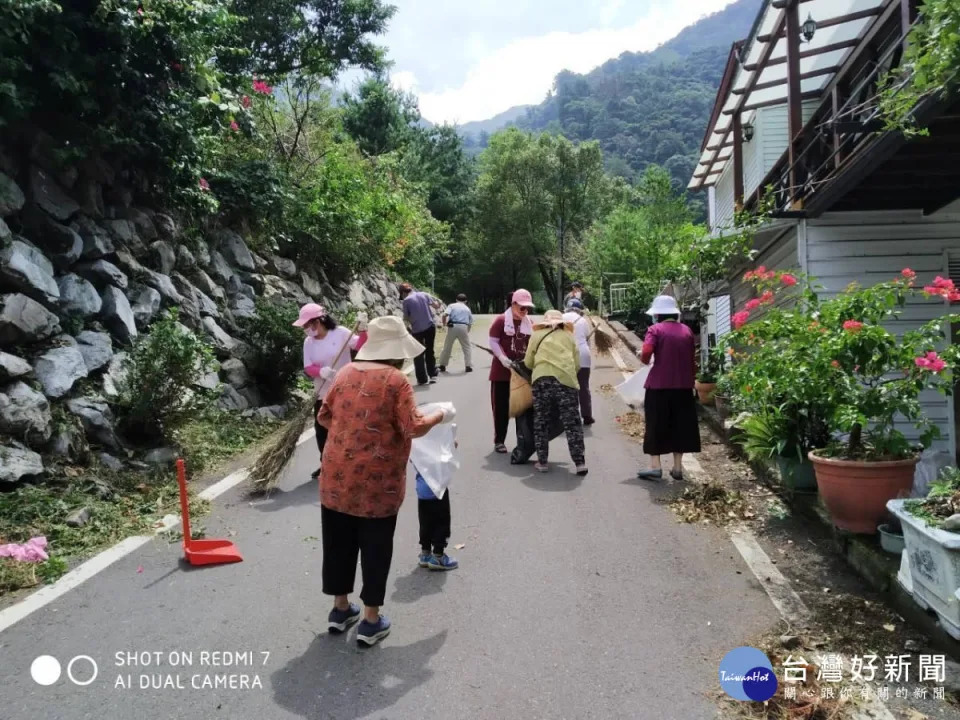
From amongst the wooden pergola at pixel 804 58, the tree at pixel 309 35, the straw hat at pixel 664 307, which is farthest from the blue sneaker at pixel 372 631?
the tree at pixel 309 35

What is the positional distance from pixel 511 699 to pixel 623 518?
2933 mm

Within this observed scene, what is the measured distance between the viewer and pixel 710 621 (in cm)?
421

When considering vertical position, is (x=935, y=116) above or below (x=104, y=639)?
above

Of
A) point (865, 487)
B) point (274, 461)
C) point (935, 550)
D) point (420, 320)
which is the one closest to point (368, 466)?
point (935, 550)

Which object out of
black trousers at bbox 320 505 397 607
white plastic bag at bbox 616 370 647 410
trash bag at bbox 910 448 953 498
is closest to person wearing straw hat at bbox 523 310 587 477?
white plastic bag at bbox 616 370 647 410

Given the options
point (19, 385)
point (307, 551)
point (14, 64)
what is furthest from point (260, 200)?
point (307, 551)

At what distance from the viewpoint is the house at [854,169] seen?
7234 mm

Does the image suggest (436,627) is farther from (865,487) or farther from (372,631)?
(865,487)

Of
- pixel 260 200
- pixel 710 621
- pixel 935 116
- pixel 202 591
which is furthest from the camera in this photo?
pixel 260 200

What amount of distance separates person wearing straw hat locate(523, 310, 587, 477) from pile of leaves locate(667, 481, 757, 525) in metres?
1.22

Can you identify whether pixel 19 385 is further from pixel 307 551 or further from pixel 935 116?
pixel 935 116

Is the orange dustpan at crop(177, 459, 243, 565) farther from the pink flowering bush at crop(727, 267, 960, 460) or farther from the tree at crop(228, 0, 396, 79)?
the tree at crop(228, 0, 396, 79)

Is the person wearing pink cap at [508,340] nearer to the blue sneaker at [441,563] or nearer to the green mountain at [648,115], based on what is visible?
the blue sneaker at [441,563]

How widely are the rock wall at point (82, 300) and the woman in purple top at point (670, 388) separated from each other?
5.04 meters
